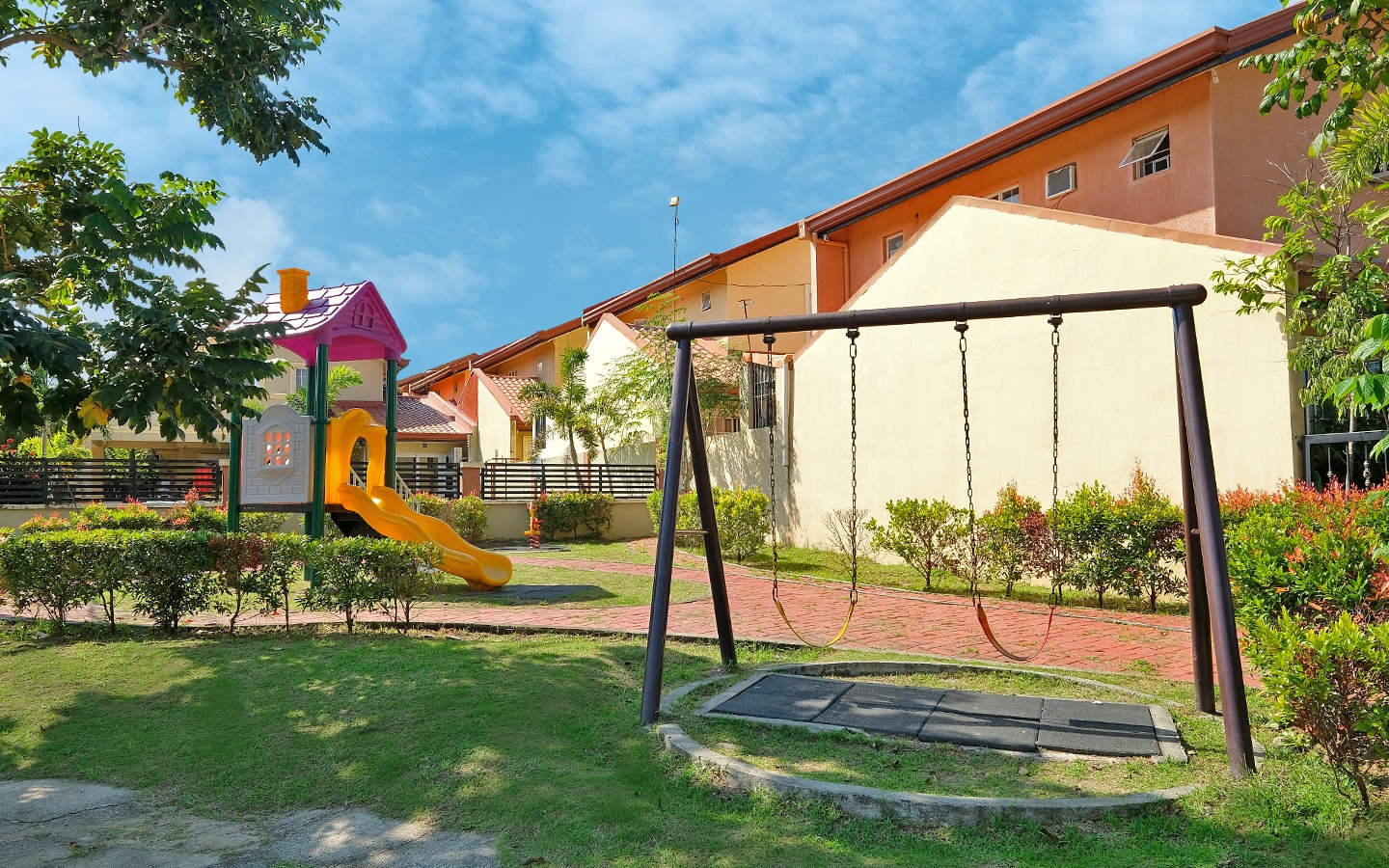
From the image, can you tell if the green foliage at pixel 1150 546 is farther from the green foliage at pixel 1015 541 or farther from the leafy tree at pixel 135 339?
the leafy tree at pixel 135 339

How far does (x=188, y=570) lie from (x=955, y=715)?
22.9 feet

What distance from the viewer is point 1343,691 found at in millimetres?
4238

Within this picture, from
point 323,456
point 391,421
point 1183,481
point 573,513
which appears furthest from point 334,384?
point 1183,481

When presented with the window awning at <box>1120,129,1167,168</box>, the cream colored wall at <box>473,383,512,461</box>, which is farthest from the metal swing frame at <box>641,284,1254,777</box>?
the cream colored wall at <box>473,383,512,461</box>

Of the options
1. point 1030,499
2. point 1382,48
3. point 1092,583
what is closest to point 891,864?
point 1382,48

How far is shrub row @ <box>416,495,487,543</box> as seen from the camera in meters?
19.5

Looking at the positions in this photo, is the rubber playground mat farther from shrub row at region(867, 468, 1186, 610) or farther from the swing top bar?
shrub row at region(867, 468, 1186, 610)

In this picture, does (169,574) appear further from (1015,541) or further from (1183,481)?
(1015,541)

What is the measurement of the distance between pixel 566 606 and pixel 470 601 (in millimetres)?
1291

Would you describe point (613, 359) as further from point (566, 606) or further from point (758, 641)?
point (758, 641)

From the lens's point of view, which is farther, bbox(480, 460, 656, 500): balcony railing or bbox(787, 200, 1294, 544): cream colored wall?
bbox(480, 460, 656, 500): balcony railing

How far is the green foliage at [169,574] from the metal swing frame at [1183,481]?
16.5 ft

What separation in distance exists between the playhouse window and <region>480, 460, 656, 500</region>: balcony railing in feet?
31.1

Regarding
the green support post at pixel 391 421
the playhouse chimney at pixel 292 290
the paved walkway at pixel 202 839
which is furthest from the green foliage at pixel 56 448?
the paved walkway at pixel 202 839
